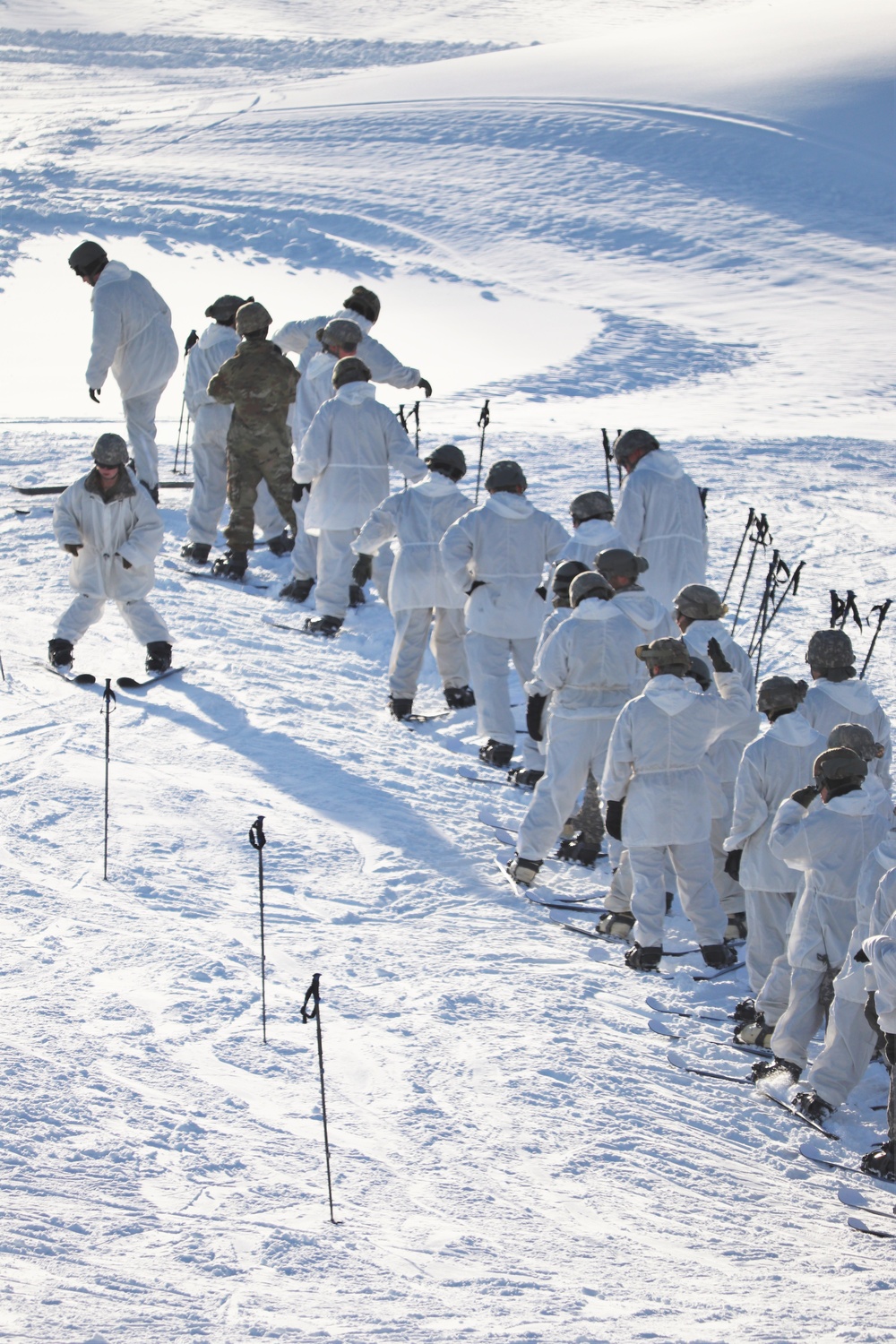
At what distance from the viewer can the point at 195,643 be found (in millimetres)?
10648

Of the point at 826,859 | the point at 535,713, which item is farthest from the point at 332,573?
the point at 826,859

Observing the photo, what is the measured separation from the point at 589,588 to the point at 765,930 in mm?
1773

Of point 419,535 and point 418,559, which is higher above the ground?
point 419,535

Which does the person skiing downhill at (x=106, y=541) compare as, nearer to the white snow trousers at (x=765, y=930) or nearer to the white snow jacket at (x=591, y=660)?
the white snow jacket at (x=591, y=660)

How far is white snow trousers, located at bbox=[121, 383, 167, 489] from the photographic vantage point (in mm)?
12219

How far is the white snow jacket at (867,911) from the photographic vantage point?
564cm

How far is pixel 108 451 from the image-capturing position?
9172 millimetres

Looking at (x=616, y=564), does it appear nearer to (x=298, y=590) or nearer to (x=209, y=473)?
(x=298, y=590)

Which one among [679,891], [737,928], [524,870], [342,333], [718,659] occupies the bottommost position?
[737,928]

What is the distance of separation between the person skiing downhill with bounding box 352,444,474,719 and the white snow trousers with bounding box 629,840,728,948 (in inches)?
110

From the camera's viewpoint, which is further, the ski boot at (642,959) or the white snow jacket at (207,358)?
the white snow jacket at (207,358)

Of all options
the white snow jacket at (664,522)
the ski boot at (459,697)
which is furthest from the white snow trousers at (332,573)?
the white snow jacket at (664,522)

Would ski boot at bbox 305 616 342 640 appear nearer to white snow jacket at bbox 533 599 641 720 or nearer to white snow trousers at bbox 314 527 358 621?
white snow trousers at bbox 314 527 358 621

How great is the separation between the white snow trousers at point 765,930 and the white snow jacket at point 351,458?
457cm
